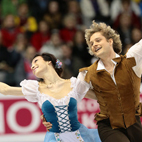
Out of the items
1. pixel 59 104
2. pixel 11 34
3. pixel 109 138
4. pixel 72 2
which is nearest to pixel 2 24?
pixel 11 34

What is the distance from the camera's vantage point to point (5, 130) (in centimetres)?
514

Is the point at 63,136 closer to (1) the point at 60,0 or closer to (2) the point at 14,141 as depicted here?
(2) the point at 14,141

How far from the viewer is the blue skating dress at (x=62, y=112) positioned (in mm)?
3533

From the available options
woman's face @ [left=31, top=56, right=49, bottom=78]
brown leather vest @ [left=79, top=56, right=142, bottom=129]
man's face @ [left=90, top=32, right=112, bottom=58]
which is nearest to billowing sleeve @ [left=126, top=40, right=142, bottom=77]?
brown leather vest @ [left=79, top=56, right=142, bottom=129]

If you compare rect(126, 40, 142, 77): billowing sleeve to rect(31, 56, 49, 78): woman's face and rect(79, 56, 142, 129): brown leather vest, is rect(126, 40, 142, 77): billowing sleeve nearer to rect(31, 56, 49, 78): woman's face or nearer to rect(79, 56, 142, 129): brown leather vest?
rect(79, 56, 142, 129): brown leather vest

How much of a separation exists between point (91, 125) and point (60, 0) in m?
3.42

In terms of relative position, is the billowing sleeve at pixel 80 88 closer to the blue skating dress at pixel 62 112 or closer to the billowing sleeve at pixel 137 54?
the blue skating dress at pixel 62 112

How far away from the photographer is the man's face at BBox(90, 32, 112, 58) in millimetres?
3572

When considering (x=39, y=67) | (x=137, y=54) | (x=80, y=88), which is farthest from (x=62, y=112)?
(x=137, y=54)

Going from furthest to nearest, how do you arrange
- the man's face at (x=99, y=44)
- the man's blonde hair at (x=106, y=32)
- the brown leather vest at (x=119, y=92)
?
the man's blonde hair at (x=106, y=32)
the man's face at (x=99, y=44)
the brown leather vest at (x=119, y=92)

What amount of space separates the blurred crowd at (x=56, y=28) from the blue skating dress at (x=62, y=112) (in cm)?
226

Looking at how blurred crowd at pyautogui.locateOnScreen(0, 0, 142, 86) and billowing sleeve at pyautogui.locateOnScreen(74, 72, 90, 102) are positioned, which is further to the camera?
blurred crowd at pyautogui.locateOnScreen(0, 0, 142, 86)

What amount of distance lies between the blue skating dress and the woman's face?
0.11 meters

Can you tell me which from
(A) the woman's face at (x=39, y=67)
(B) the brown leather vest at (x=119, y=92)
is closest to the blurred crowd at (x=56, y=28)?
(A) the woman's face at (x=39, y=67)
